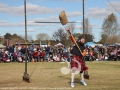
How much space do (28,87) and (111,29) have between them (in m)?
47.2

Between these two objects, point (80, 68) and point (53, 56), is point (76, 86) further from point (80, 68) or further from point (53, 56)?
point (53, 56)

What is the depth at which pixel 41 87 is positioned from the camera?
8.06m

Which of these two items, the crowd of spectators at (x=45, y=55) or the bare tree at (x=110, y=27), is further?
the bare tree at (x=110, y=27)

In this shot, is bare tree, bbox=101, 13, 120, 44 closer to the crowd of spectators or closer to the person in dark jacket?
the crowd of spectators

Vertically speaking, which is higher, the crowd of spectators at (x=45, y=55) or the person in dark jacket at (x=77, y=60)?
the person in dark jacket at (x=77, y=60)

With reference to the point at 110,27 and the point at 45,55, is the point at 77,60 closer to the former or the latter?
the point at 45,55

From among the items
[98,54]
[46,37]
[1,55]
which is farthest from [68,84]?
[46,37]

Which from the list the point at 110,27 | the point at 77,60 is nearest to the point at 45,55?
the point at 77,60

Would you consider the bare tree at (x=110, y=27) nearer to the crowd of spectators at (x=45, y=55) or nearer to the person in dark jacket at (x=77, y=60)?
the crowd of spectators at (x=45, y=55)

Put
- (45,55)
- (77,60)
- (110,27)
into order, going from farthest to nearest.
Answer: (110,27) < (45,55) < (77,60)

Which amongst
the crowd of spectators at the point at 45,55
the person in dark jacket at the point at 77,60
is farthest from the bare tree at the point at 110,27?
the person in dark jacket at the point at 77,60

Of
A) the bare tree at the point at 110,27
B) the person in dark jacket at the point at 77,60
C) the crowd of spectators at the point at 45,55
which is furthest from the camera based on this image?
the bare tree at the point at 110,27

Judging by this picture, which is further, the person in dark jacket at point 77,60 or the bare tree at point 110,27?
the bare tree at point 110,27

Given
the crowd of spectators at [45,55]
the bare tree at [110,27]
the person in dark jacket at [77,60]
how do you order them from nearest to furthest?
the person in dark jacket at [77,60], the crowd of spectators at [45,55], the bare tree at [110,27]
